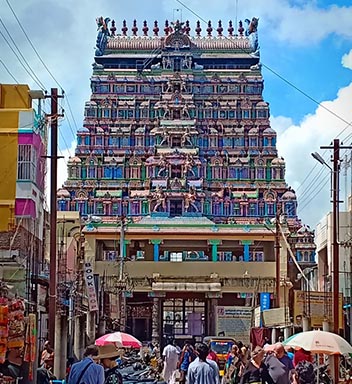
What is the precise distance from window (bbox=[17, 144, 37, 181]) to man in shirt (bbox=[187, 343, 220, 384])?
565 inches

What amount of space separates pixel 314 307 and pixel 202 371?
21563 millimetres

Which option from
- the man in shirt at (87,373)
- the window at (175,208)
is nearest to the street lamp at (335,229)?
the man in shirt at (87,373)

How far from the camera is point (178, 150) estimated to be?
7244cm

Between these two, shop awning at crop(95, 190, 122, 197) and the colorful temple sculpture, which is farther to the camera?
shop awning at crop(95, 190, 122, 197)

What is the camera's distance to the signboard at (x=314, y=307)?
104ft

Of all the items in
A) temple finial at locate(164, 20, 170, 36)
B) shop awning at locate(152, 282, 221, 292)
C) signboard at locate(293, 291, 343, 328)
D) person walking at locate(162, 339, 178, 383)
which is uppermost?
temple finial at locate(164, 20, 170, 36)

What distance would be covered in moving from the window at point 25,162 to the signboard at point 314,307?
38.5 ft

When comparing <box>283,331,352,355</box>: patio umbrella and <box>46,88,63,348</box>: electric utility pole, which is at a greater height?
<box>46,88,63,348</box>: electric utility pole

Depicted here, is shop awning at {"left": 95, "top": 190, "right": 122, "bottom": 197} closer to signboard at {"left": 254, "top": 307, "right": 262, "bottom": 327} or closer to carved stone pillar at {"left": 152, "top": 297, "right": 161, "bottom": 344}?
carved stone pillar at {"left": 152, "top": 297, "right": 161, "bottom": 344}

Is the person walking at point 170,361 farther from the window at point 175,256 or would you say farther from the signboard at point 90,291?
the window at point 175,256

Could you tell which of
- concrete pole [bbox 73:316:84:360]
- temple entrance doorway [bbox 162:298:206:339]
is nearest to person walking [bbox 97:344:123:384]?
concrete pole [bbox 73:316:84:360]

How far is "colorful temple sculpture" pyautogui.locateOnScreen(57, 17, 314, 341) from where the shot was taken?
65.8 m

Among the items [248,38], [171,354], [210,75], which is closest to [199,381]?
[171,354]

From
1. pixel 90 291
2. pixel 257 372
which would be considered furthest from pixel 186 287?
pixel 257 372
